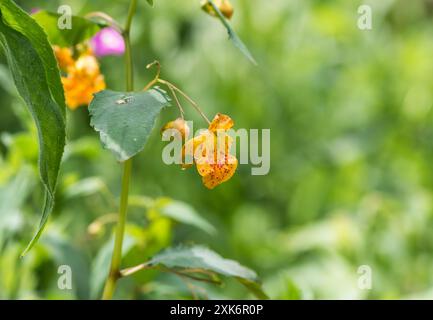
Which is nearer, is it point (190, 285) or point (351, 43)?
point (190, 285)

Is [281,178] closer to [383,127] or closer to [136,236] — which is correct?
[383,127]

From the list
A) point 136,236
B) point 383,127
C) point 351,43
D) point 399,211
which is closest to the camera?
point 136,236

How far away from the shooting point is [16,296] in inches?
43.3

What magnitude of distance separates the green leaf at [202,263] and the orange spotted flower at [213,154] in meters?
0.10

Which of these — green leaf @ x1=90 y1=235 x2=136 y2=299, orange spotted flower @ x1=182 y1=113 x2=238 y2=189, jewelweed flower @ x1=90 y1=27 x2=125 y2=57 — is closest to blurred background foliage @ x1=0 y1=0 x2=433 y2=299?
jewelweed flower @ x1=90 y1=27 x2=125 y2=57

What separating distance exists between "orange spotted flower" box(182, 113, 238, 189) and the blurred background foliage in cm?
66

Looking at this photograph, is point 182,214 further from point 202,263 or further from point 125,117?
point 125,117

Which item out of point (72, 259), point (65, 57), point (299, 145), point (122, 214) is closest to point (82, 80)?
point (65, 57)

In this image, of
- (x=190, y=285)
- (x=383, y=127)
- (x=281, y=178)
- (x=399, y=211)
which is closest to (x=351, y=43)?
(x=383, y=127)

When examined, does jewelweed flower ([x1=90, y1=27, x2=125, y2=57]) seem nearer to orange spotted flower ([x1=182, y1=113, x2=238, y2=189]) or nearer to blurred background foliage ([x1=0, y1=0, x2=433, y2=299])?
blurred background foliage ([x1=0, y1=0, x2=433, y2=299])

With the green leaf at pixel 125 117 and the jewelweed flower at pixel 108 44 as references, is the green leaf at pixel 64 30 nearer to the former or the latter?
the green leaf at pixel 125 117

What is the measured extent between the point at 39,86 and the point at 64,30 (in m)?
0.20

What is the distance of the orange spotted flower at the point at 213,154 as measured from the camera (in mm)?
701
